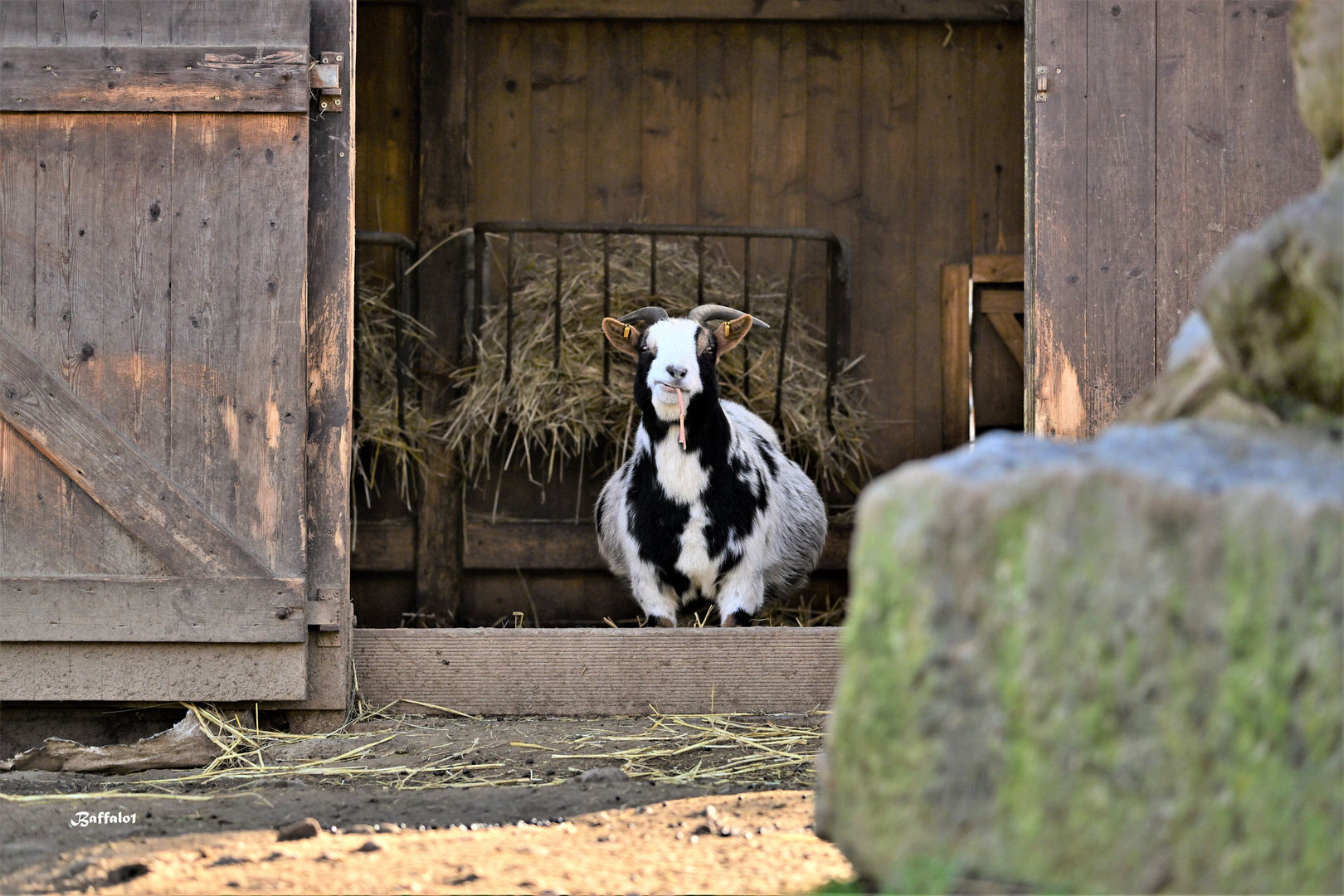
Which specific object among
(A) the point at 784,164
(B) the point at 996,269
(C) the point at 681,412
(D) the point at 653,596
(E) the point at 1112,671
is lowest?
(D) the point at 653,596

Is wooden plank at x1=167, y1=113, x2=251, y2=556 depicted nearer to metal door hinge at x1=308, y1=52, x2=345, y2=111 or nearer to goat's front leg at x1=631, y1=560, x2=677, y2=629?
metal door hinge at x1=308, y1=52, x2=345, y2=111

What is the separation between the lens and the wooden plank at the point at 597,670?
4.92m

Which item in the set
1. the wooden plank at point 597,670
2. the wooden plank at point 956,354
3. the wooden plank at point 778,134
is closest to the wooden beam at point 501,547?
the wooden plank at point 956,354

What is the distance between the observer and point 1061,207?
482 cm

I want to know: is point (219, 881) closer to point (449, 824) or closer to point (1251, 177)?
point (449, 824)

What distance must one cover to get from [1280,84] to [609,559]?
365 centimetres

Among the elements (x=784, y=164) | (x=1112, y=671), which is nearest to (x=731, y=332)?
(x=784, y=164)

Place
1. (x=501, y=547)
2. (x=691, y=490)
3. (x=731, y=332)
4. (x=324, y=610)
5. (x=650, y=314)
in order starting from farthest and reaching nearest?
(x=501, y=547) < (x=650, y=314) < (x=731, y=332) < (x=691, y=490) < (x=324, y=610)

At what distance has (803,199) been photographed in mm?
7559

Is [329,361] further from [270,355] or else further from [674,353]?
[674,353]

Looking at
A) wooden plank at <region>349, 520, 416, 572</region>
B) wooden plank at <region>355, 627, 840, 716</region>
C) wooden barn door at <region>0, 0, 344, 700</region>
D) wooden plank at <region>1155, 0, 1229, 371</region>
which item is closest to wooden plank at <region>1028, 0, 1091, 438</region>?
wooden plank at <region>1155, 0, 1229, 371</region>

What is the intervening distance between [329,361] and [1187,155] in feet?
10.7

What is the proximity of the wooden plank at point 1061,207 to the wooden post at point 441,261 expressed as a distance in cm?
349

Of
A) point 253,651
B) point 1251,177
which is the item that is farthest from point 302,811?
point 1251,177
